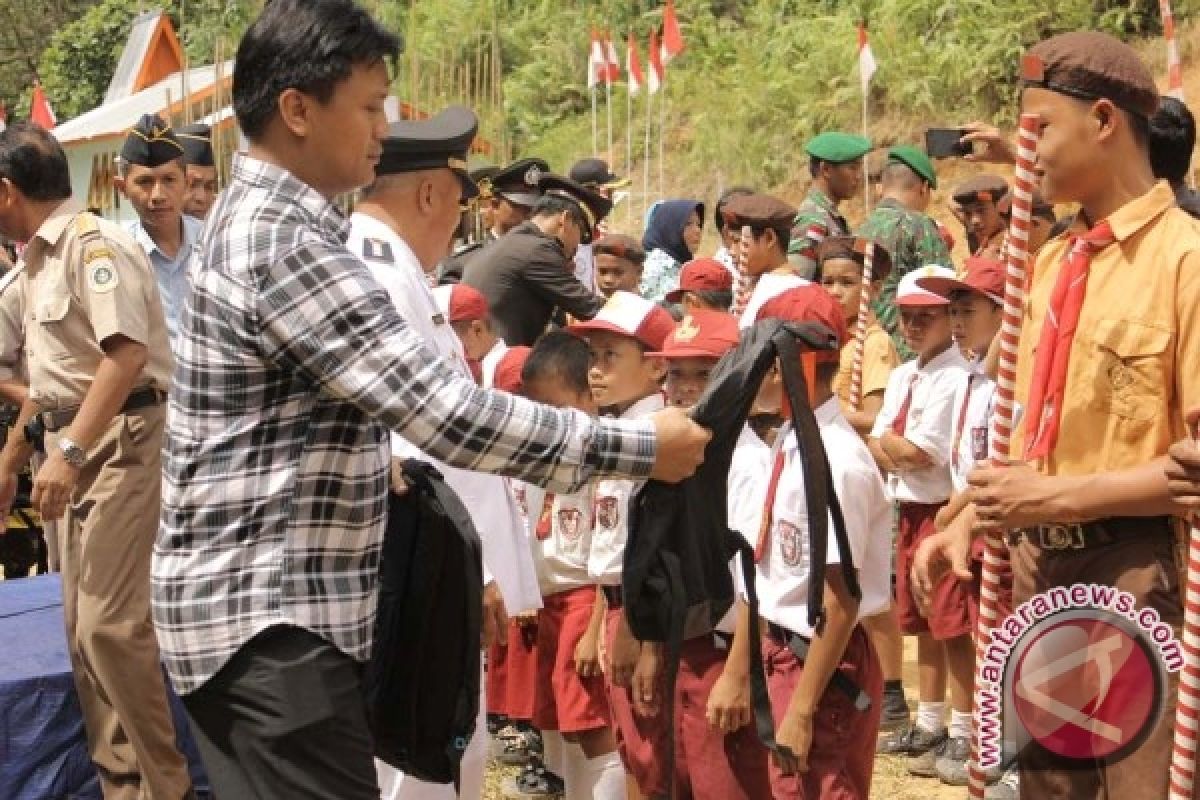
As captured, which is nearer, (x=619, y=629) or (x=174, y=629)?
(x=174, y=629)

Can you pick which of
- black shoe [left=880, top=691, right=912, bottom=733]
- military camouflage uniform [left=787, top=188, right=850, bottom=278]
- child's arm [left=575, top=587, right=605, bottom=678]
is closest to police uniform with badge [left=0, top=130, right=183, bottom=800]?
child's arm [left=575, top=587, right=605, bottom=678]

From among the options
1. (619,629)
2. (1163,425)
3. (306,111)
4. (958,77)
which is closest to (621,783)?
(619,629)

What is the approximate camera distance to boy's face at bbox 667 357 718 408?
16.8ft

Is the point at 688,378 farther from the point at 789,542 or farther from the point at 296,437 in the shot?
the point at 296,437

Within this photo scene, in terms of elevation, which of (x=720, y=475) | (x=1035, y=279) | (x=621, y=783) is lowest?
(x=621, y=783)

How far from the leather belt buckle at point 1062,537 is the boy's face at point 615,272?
525 cm

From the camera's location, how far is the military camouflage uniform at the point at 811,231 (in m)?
8.51

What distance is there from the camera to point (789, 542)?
15.1ft

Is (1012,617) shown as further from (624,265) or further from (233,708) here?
(624,265)

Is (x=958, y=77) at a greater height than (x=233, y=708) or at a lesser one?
greater

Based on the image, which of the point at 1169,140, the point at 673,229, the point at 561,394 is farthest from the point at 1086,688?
the point at 673,229

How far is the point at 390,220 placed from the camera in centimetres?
446

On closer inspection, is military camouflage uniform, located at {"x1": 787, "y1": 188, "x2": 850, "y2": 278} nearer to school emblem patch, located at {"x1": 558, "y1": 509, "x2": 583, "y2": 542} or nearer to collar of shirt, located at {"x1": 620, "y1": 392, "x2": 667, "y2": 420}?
collar of shirt, located at {"x1": 620, "y1": 392, "x2": 667, "y2": 420}

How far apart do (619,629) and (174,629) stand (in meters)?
1.85
